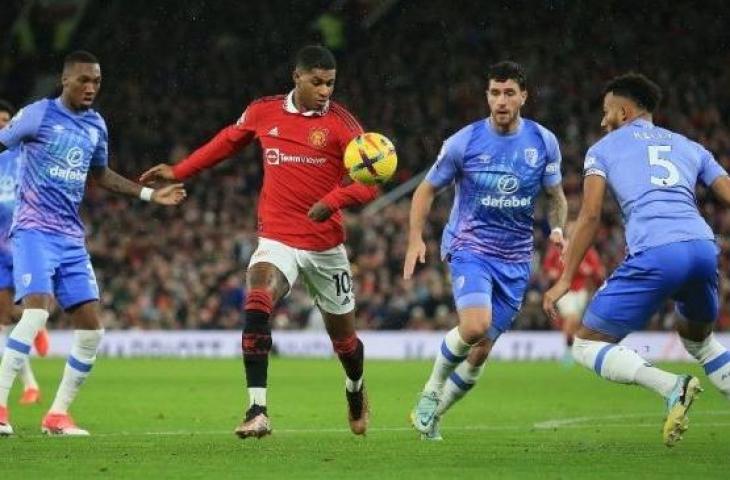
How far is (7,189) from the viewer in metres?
14.7

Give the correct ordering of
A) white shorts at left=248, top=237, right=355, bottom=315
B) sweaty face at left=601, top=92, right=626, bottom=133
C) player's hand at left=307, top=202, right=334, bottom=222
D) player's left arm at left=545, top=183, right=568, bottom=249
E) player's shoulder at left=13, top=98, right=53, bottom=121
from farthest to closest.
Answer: player's shoulder at left=13, top=98, right=53, bottom=121, player's left arm at left=545, top=183, right=568, bottom=249, white shorts at left=248, top=237, right=355, bottom=315, player's hand at left=307, top=202, right=334, bottom=222, sweaty face at left=601, top=92, right=626, bottom=133

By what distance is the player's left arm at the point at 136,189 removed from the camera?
10891 millimetres

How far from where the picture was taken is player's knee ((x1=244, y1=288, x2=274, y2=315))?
1007cm

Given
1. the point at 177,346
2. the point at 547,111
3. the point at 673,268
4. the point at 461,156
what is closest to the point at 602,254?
the point at 547,111

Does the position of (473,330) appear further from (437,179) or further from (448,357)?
(437,179)

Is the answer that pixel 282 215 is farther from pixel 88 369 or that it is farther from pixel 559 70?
pixel 559 70

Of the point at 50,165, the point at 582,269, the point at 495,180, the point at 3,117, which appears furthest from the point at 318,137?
the point at 582,269

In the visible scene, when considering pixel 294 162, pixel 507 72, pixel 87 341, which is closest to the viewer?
pixel 294 162

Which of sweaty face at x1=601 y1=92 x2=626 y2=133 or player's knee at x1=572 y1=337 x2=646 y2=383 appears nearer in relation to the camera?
player's knee at x1=572 y1=337 x2=646 y2=383

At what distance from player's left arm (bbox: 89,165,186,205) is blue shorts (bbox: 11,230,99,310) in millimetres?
534

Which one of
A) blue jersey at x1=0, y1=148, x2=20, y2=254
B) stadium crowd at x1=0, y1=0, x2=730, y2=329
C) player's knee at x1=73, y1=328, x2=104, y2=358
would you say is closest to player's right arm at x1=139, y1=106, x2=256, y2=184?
→ player's knee at x1=73, y1=328, x2=104, y2=358

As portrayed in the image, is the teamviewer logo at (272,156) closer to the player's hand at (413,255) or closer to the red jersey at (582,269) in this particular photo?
the player's hand at (413,255)

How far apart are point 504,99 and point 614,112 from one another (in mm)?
1578

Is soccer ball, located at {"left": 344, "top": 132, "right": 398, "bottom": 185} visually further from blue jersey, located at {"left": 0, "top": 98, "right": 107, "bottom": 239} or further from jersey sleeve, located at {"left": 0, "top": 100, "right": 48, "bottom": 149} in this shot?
jersey sleeve, located at {"left": 0, "top": 100, "right": 48, "bottom": 149}
